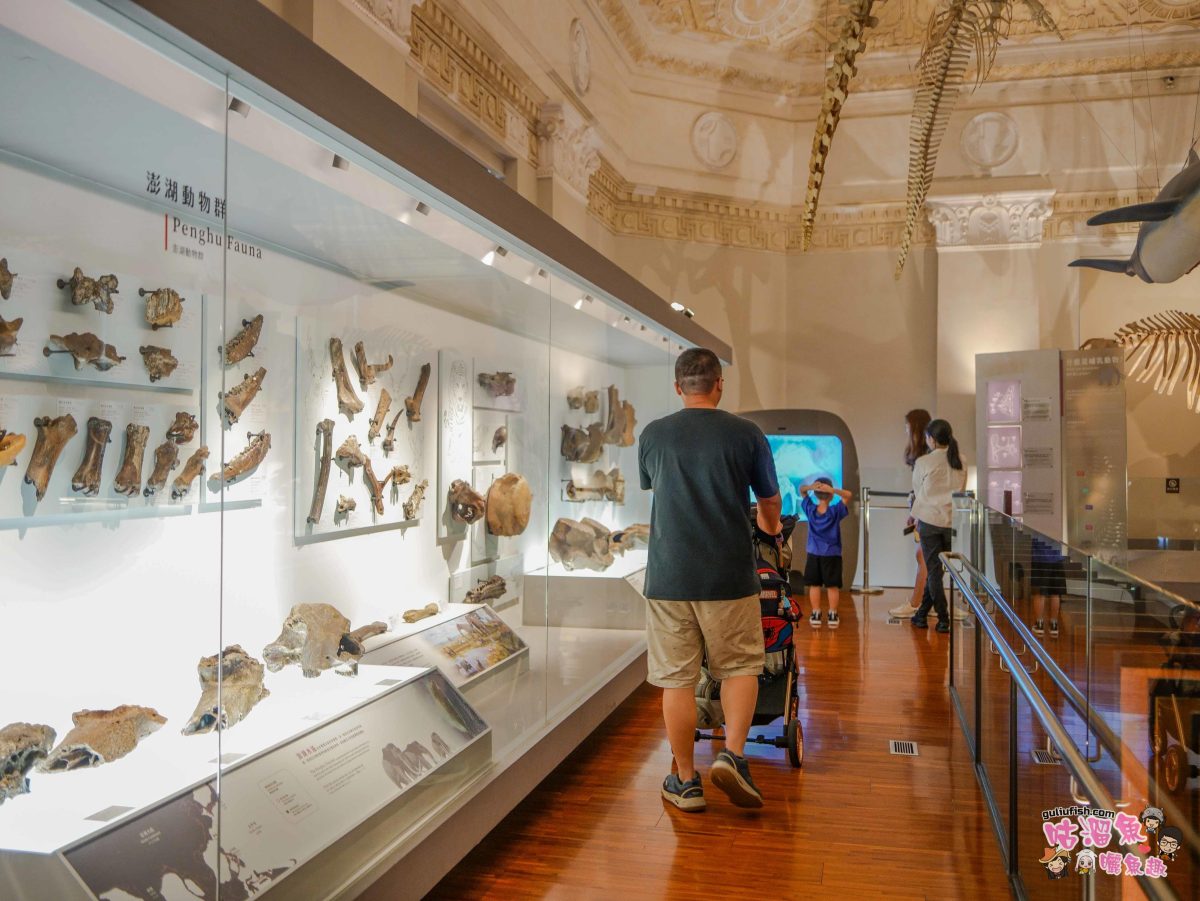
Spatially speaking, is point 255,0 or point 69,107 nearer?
point 69,107

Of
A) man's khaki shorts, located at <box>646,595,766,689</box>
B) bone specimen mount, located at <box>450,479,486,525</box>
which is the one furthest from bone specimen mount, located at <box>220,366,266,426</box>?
man's khaki shorts, located at <box>646,595,766,689</box>

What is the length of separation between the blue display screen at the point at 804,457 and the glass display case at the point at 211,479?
795 cm

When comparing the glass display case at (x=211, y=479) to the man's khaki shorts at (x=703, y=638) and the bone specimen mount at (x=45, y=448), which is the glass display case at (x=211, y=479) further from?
the man's khaki shorts at (x=703, y=638)

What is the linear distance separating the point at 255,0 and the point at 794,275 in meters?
9.90

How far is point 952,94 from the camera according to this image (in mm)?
7094

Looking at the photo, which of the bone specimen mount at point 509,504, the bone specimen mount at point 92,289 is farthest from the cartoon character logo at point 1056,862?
the bone specimen mount at point 92,289

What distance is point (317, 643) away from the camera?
8.18ft

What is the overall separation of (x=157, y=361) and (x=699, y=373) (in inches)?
89.9

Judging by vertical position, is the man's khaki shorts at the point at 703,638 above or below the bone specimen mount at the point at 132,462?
below

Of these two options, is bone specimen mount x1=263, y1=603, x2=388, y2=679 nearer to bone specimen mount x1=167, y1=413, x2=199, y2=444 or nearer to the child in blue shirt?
bone specimen mount x1=167, y1=413, x2=199, y2=444

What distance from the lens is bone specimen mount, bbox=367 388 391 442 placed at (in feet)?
9.12

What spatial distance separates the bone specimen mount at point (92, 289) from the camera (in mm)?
1799

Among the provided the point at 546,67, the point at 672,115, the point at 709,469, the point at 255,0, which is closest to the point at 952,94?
the point at 546,67

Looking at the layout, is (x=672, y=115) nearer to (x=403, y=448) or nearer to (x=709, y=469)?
(x=709, y=469)
